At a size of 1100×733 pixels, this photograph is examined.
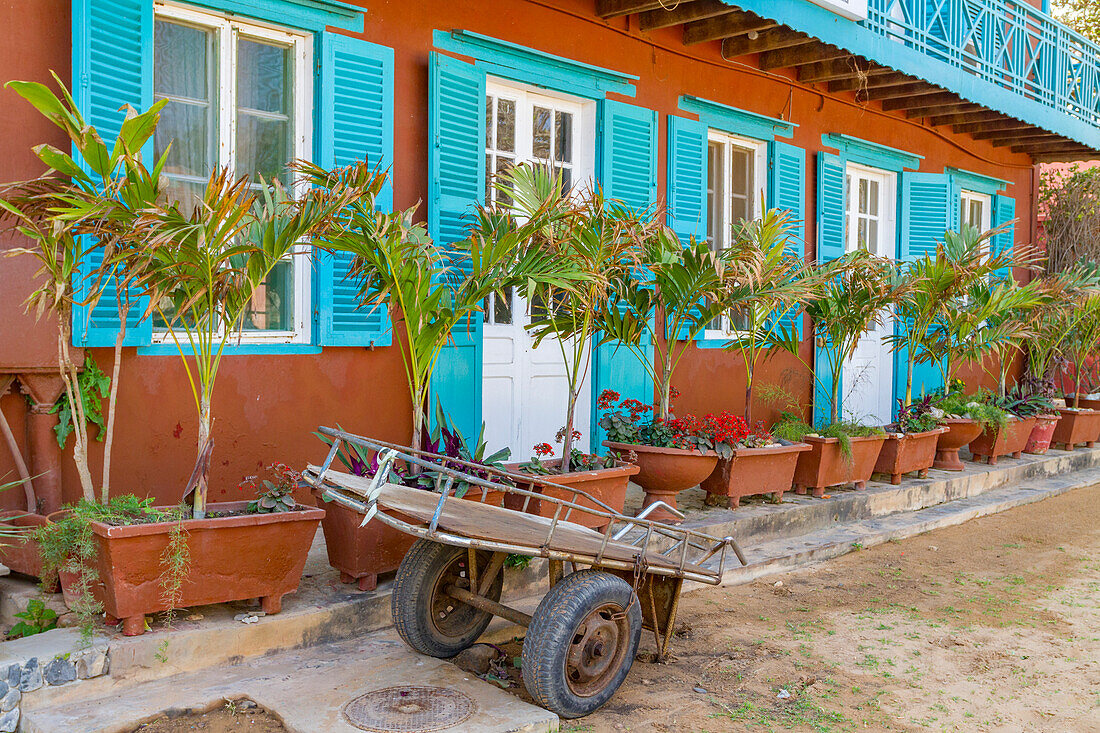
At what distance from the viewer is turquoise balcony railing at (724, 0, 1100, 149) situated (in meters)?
7.41

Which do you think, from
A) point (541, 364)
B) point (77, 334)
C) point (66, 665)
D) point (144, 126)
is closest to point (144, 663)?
point (66, 665)

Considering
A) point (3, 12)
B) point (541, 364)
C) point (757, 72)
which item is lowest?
point (541, 364)

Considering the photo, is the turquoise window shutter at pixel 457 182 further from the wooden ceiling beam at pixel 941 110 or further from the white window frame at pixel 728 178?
the wooden ceiling beam at pixel 941 110

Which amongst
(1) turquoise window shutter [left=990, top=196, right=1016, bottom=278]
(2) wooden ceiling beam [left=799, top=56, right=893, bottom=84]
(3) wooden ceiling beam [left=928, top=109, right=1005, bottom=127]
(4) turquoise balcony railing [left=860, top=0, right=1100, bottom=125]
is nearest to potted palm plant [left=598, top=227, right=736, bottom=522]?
(2) wooden ceiling beam [left=799, top=56, right=893, bottom=84]

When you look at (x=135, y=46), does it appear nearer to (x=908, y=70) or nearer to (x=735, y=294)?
(x=735, y=294)

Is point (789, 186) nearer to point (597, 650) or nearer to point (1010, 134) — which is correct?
point (1010, 134)

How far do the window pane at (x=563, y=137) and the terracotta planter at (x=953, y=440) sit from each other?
433 cm

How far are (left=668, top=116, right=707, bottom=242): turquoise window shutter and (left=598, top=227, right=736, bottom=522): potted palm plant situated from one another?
144 centimetres

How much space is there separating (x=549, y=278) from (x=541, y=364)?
82.3 inches

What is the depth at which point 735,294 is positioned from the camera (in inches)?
235

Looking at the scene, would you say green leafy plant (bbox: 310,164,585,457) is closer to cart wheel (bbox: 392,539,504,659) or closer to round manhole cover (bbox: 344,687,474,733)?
cart wheel (bbox: 392,539,504,659)

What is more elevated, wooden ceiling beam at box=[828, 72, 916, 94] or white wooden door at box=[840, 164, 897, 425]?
wooden ceiling beam at box=[828, 72, 916, 94]

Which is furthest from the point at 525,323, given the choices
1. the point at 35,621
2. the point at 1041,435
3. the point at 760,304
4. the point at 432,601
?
the point at 1041,435

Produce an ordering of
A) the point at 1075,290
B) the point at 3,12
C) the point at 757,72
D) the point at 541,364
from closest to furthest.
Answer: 1. the point at 3,12
2. the point at 541,364
3. the point at 757,72
4. the point at 1075,290
